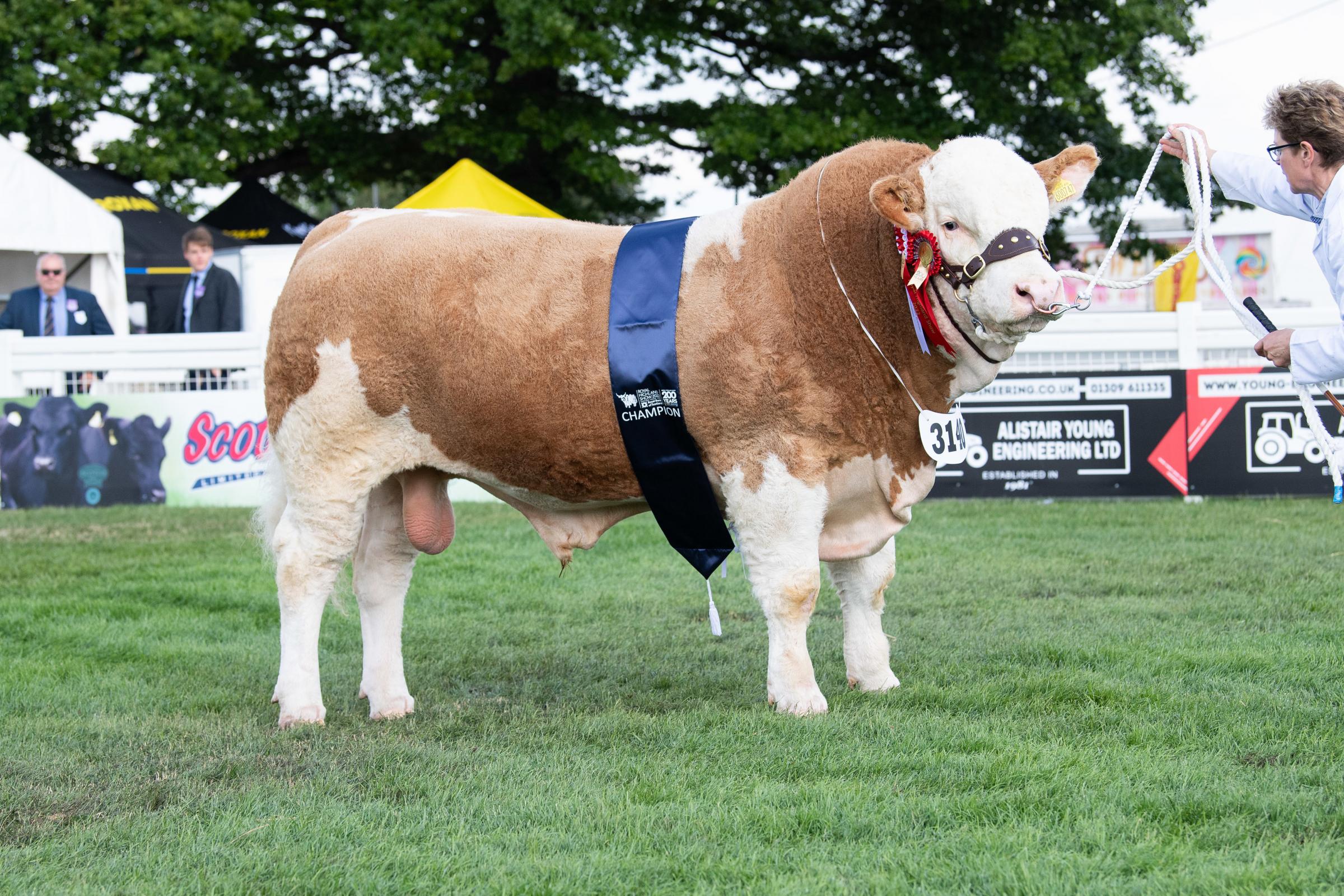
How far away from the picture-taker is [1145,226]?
77.4 ft

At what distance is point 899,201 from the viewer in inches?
159

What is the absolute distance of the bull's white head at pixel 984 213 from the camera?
3895 mm

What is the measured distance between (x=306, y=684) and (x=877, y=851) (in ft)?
7.85

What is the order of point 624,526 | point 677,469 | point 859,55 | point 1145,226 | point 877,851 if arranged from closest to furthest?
point 877,851 < point 677,469 < point 624,526 < point 859,55 < point 1145,226

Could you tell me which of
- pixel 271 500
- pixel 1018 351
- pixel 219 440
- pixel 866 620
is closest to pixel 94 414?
pixel 219 440

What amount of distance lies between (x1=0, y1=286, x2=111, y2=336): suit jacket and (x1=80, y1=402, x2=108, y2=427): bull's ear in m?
1.05

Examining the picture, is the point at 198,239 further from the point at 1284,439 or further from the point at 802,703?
the point at 1284,439

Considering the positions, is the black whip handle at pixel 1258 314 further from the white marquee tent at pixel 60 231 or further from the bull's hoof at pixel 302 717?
the white marquee tent at pixel 60 231

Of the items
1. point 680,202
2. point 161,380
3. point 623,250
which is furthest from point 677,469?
point 680,202

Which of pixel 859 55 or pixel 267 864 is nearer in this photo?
pixel 267 864

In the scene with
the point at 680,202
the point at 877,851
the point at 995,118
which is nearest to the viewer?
the point at 877,851

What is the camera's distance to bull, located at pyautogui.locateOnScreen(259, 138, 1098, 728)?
4.32 meters

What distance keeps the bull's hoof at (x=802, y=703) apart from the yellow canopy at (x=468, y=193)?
30.9 ft

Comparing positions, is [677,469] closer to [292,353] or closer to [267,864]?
[292,353]
